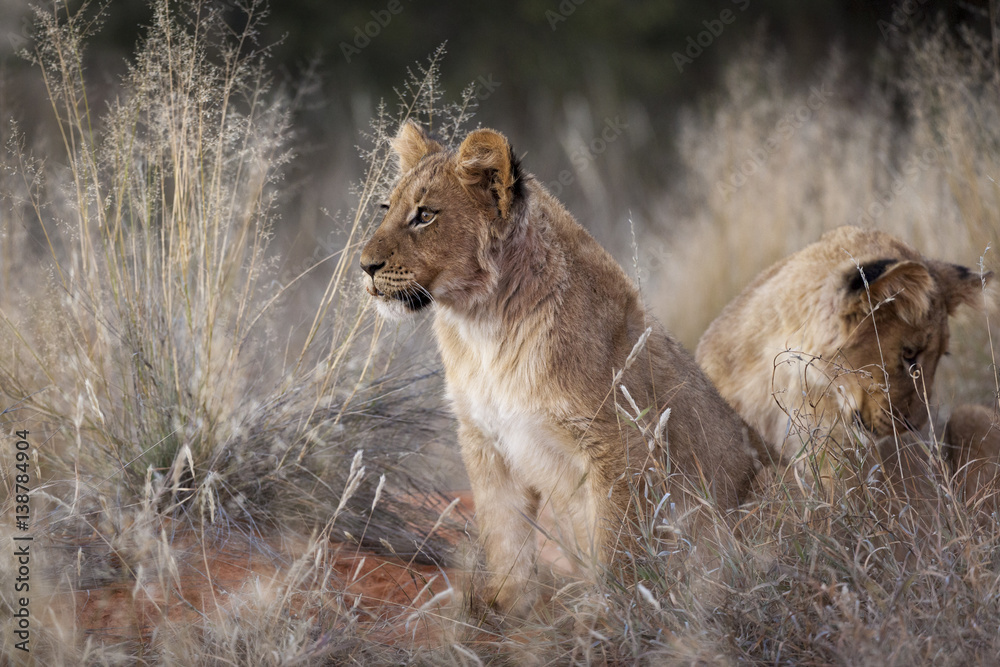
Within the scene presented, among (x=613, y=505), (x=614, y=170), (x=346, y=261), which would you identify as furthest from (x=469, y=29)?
(x=613, y=505)

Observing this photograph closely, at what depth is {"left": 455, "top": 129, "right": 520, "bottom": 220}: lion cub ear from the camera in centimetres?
313

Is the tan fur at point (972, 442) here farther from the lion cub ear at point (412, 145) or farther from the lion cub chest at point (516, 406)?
the lion cub ear at point (412, 145)

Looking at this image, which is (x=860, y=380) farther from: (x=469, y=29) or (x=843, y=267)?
(x=469, y=29)

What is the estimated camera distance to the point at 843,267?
3930 millimetres

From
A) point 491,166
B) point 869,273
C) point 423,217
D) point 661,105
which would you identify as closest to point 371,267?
point 423,217

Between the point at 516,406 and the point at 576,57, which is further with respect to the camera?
the point at 576,57

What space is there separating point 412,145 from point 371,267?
683mm

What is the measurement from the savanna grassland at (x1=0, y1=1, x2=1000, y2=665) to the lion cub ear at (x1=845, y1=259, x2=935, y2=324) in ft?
1.74

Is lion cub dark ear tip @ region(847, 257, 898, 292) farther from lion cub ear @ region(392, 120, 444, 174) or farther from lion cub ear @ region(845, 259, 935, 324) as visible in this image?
lion cub ear @ region(392, 120, 444, 174)

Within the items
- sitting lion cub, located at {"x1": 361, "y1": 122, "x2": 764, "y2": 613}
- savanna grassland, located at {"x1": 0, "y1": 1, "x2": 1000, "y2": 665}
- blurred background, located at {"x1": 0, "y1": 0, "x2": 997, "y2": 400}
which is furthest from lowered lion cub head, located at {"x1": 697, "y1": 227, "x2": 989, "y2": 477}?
blurred background, located at {"x1": 0, "y1": 0, "x2": 997, "y2": 400}

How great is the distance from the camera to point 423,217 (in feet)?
10.8

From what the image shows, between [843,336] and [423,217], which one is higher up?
[423,217]

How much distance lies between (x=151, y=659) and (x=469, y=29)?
1459cm

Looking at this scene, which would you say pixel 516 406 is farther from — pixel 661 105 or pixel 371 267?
pixel 661 105
